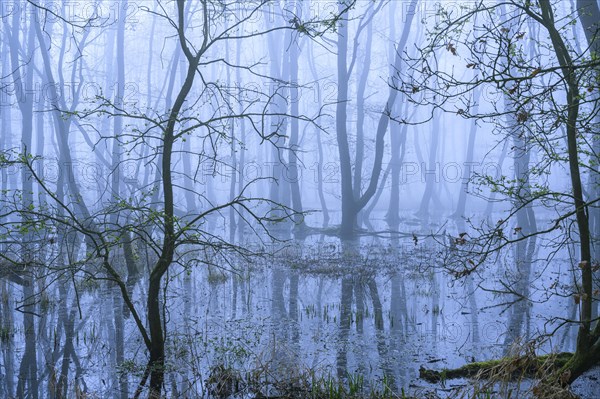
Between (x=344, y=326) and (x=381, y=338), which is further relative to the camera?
(x=344, y=326)

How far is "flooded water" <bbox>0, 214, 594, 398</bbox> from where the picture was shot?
18.9 ft

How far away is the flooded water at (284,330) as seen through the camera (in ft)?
18.9

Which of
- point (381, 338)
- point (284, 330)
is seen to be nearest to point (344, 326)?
point (381, 338)

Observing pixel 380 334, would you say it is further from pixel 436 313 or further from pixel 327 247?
pixel 327 247

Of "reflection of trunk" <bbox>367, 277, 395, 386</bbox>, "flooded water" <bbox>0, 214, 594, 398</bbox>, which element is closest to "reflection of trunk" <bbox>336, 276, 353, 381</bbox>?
"flooded water" <bbox>0, 214, 594, 398</bbox>

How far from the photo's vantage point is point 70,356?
694 cm

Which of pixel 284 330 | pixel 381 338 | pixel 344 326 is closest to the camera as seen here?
pixel 381 338

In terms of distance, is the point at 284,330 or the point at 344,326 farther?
the point at 344,326

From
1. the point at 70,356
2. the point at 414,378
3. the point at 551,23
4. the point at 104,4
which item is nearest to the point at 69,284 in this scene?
the point at 70,356

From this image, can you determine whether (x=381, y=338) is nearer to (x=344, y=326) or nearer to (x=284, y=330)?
(x=344, y=326)

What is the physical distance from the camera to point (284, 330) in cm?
797

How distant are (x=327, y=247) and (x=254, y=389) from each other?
476 inches

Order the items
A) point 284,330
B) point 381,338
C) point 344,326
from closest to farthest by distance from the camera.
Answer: point 381,338
point 284,330
point 344,326

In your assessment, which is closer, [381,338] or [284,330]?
[381,338]
